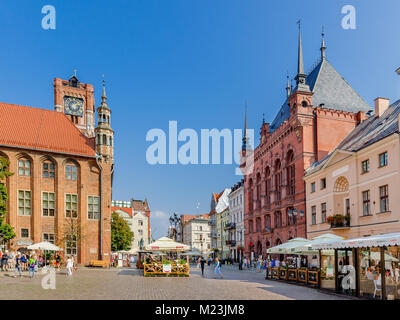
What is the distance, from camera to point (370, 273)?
54.5 ft

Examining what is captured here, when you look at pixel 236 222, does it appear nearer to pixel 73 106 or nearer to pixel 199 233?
pixel 73 106

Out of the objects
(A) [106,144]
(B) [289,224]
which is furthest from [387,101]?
(A) [106,144]

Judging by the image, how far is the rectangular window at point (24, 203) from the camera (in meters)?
41.6

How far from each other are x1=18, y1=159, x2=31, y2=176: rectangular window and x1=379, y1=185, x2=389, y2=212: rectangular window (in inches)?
1307

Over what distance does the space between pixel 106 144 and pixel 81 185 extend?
5.67 meters

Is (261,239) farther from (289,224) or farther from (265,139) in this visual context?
(265,139)

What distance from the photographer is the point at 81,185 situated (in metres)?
44.7

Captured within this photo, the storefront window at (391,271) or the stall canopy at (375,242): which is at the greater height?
the stall canopy at (375,242)

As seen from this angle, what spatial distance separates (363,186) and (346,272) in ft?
40.6

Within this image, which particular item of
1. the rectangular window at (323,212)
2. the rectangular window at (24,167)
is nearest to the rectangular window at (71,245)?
the rectangular window at (24,167)

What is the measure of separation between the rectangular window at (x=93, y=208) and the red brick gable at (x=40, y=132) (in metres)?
4.87

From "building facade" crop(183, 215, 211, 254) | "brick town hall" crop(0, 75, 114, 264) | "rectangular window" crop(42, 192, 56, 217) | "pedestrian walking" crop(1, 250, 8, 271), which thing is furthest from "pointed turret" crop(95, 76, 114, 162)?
"building facade" crop(183, 215, 211, 254)

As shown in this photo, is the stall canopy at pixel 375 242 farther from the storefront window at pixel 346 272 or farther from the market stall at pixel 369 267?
the storefront window at pixel 346 272

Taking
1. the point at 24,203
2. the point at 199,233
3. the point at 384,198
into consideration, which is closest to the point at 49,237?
the point at 24,203
